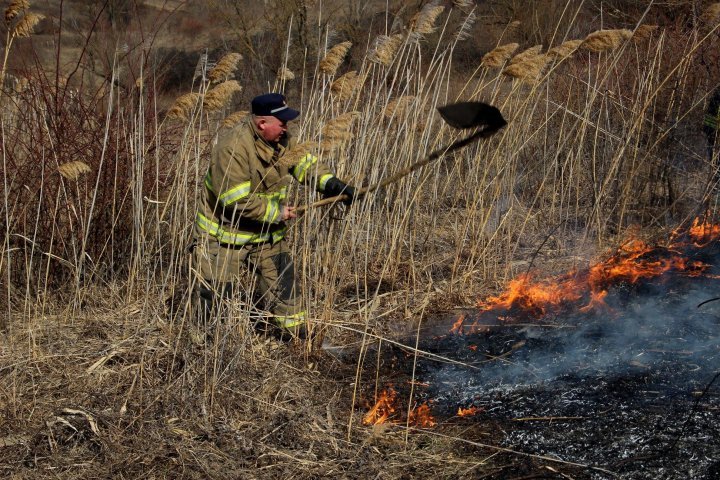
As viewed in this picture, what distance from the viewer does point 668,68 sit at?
20.8ft

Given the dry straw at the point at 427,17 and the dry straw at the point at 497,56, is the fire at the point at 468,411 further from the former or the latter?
the dry straw at the point at 427,17

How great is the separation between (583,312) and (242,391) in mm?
2211

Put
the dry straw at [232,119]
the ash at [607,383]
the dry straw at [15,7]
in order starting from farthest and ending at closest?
1. the dry straw at [232,119]
2. the dry straw at [15,7]
3. the ash at [607,383]

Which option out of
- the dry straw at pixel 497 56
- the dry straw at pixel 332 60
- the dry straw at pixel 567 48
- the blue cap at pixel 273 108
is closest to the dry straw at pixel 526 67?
the dry straw at pixel 497 56

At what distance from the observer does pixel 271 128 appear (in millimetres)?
4508

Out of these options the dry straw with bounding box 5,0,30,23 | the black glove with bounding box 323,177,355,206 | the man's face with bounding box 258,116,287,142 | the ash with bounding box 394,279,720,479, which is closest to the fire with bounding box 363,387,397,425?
the ash with bounding box 394,279,720,479

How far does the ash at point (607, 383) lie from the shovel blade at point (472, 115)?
57.0 inches

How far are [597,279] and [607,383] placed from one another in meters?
1.24

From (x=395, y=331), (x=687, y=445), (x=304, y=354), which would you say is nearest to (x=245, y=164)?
(x=304, y=354)

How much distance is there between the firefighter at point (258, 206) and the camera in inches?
173

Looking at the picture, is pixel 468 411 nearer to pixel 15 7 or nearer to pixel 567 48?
pixel 567 48

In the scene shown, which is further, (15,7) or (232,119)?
(232,119)

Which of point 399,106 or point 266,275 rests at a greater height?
point 399,106

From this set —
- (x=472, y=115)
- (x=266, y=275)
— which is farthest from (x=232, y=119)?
(x=472, y=115)
